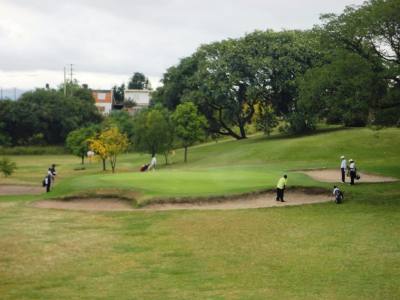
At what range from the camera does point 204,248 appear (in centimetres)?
2033

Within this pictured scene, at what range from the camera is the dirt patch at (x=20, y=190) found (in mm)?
41656

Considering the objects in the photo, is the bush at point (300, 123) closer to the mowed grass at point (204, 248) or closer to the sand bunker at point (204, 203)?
the mowed grass at point (204, 248)

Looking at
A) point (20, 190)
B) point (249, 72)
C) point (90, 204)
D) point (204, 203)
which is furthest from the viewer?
point (249, 72)

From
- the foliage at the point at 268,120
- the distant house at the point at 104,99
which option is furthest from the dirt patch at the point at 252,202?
the distant house at the point at 104,99

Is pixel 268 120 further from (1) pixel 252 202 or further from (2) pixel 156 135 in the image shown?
(1) pixel 252 202

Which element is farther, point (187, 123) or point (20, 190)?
point (187, 123)

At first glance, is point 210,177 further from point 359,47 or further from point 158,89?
point 158,89

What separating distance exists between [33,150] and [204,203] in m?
74.1

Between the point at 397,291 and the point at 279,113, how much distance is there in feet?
198

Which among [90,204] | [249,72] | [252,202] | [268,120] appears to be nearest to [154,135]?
[249,72]

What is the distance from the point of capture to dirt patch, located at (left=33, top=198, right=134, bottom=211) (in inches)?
1248

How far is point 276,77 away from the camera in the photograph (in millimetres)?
68000

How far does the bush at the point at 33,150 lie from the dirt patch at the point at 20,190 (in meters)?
53.1

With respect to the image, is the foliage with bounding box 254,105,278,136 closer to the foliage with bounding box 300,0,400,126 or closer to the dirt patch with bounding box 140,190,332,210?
the foliage with bounding box 300,0,400,126
